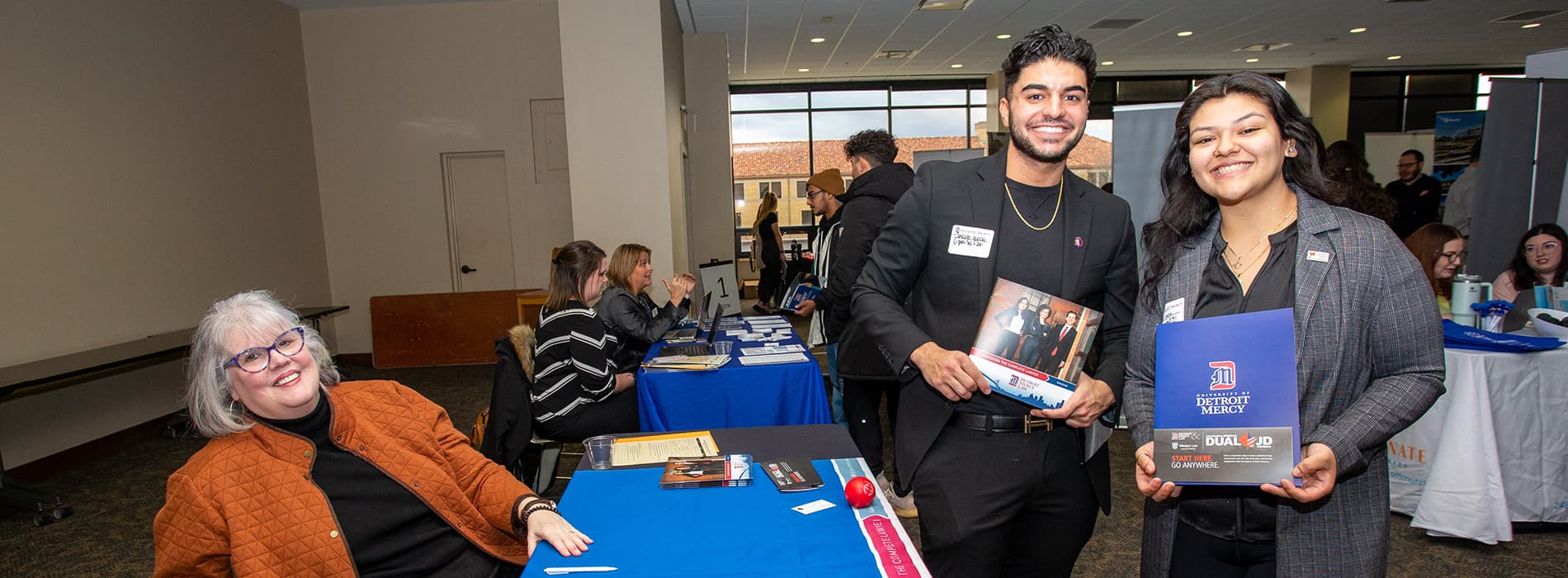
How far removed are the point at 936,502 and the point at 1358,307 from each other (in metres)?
0.78

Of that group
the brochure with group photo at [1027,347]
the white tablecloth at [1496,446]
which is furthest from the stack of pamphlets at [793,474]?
the white tablecloth at [1496,446]

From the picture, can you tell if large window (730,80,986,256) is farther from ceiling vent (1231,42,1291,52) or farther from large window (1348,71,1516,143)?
large window (1348,71,1516,143)

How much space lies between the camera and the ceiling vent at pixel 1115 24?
837cm

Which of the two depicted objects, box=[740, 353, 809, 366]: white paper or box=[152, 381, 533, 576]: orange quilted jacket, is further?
box=[740, 353, 809, 366]: white paper

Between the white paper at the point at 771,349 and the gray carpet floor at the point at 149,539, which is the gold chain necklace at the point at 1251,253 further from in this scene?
the white paper at the point at 771,349

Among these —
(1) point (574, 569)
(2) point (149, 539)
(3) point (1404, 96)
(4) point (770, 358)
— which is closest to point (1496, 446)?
(4) point (770, 358)

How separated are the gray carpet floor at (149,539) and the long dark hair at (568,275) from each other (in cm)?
100

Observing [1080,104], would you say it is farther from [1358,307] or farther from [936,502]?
[936,502]

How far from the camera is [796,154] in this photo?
1281 cm

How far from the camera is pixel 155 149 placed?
5.26 meters

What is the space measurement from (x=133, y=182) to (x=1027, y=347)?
616 centimetres

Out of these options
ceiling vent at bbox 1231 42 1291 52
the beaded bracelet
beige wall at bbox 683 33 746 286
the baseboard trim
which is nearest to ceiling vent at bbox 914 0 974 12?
beige wall at bbox 683 33 746 286

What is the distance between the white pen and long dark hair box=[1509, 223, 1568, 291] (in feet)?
14.3

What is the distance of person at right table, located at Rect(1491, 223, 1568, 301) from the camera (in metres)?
3.37
